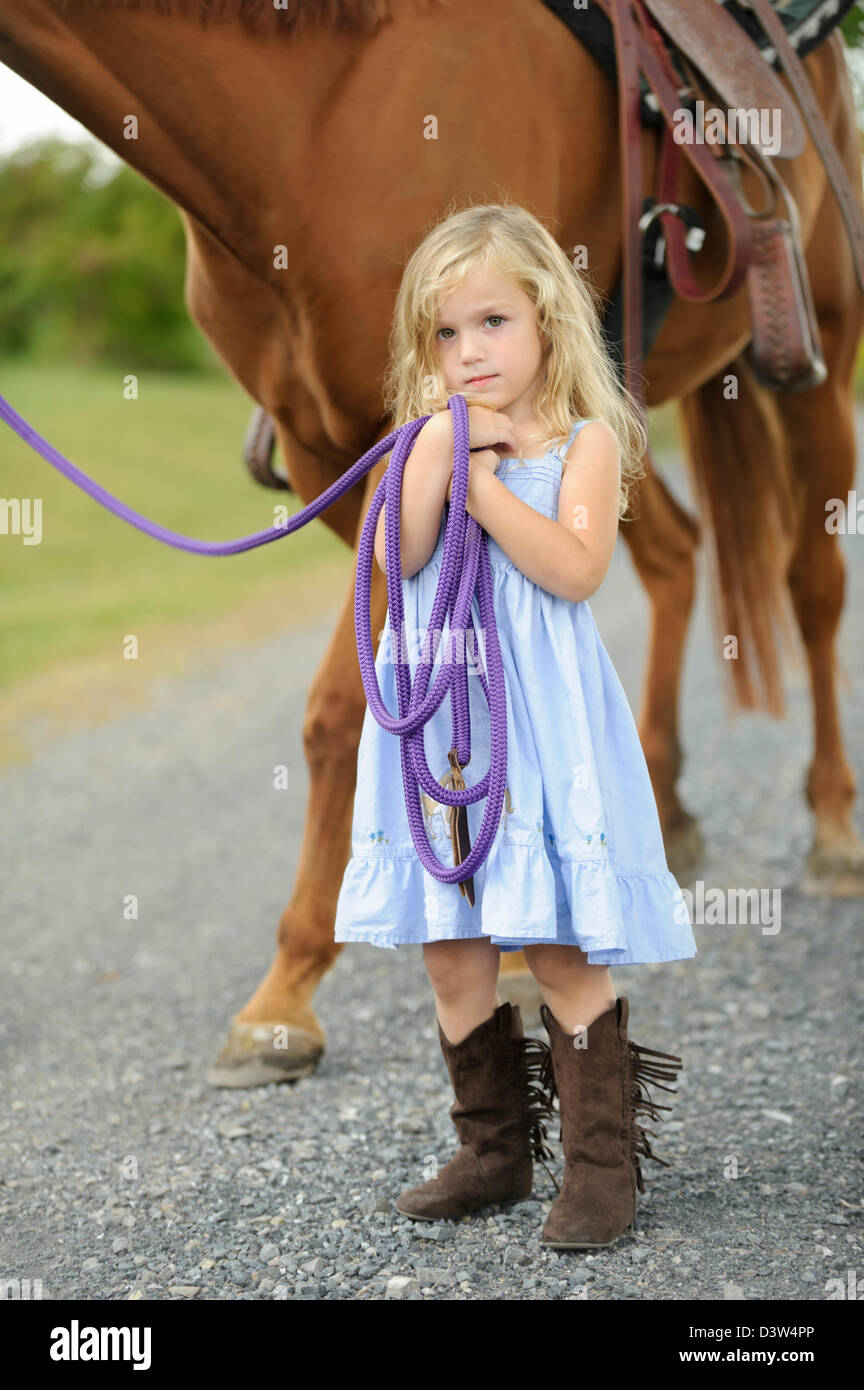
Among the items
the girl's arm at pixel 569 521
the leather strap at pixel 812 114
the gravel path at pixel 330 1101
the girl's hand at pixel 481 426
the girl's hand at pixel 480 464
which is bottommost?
the gravel path at pixel 330 1101

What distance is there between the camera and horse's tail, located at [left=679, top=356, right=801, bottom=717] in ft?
12.3

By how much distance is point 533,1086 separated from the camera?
1834 mm

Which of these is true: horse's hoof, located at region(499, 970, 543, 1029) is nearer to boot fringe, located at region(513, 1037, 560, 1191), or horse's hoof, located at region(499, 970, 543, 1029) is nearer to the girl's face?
boot fringe, located at region(513, 1037, 560, 1191)

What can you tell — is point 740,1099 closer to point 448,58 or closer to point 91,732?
point 448,58

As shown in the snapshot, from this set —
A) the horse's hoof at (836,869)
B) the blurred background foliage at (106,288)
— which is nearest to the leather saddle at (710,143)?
the horse's hoof at (836,869)

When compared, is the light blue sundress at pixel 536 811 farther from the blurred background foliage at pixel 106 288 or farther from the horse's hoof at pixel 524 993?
the blurred background foliage at pixel 106 288

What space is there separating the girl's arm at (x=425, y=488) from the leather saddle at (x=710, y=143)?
80 cm

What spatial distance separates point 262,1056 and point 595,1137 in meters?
0.91

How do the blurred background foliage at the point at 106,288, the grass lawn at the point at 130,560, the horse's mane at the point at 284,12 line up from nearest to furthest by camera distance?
the horse's mane at the point at 284,12
the grass lawn at the point at 130,560
the blurred background foliage at the point at 106,288

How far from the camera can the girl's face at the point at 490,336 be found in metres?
1.66

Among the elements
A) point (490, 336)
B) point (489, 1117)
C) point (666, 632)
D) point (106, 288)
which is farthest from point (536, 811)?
point (106, 288)

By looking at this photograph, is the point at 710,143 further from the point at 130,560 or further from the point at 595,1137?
the point at 130,560

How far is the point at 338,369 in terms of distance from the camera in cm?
222

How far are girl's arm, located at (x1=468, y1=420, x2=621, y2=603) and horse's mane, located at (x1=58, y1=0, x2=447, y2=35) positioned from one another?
0.92 meters
